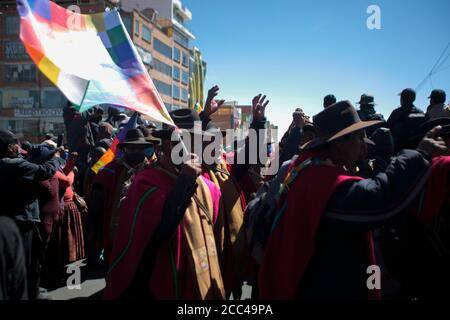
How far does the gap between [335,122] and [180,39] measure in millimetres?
76191

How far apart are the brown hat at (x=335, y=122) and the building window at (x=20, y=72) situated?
5638cm

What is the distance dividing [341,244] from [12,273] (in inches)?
67.9

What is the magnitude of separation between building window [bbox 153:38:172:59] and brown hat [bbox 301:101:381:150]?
61.4 m

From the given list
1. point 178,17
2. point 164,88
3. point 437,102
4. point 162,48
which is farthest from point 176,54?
point 437,102

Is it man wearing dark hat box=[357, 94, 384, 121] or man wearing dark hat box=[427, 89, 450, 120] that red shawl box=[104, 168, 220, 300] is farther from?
man wearing dark hat box=[427, 89, 450, 120]

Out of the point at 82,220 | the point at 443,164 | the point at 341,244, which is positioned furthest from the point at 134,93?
the point at 82,220

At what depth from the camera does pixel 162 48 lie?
6359cm

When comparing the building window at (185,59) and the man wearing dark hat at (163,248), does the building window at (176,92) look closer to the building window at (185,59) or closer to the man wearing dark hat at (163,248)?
the building window at (185,59)

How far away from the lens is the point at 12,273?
1.89 meters

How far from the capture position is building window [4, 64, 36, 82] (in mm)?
51594

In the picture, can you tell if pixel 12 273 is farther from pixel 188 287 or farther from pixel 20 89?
pixel 20 89

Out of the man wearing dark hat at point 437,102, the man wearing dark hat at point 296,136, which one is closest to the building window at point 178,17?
the man wearing dark hat at point 437,102

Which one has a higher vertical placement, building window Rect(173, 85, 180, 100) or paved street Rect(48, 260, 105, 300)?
building window Rect(173, 85, 180, 100)

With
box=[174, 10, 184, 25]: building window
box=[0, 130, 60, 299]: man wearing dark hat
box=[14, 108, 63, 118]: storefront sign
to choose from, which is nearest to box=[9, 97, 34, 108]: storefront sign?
box=[14, 108, 63, 118]: storefront sign
